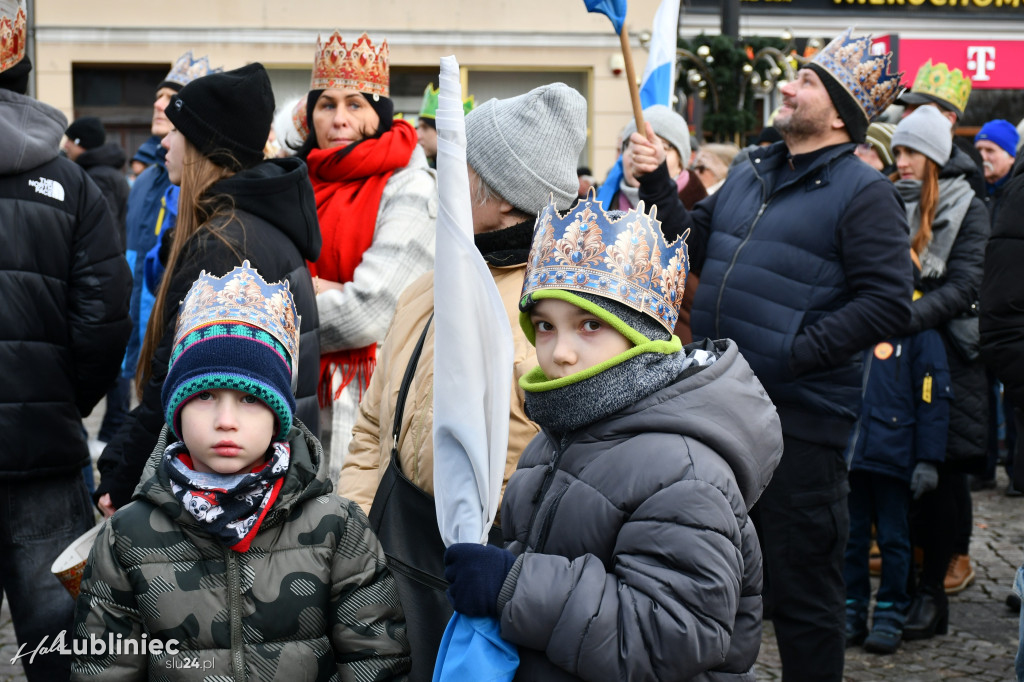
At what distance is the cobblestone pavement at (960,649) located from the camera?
186 inches

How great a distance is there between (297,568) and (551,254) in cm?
87

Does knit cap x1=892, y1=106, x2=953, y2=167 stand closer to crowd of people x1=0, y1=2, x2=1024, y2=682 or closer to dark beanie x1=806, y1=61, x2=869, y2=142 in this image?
crowd of people x1=0, y1=2, x2=1024, y2=682

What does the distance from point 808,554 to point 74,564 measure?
223 cm

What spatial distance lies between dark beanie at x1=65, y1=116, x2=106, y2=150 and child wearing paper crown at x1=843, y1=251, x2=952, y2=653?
22.4ft

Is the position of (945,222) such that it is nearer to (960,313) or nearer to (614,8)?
(960,313)

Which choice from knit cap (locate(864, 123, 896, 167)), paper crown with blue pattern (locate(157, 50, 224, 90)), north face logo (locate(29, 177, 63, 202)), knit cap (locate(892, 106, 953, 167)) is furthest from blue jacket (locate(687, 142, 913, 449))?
paper crown with blue pattern (locate(157, 50, 224, 90))

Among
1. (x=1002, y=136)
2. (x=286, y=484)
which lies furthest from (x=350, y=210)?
(x=1002, y=136)

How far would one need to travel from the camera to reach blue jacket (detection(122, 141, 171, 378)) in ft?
23.5

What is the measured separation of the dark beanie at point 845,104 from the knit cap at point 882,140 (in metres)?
2.37

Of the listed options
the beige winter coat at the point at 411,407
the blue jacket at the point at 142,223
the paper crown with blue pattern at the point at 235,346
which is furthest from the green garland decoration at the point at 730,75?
the paper crown with blue pattern at the point at 235,346

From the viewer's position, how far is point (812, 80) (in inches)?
160

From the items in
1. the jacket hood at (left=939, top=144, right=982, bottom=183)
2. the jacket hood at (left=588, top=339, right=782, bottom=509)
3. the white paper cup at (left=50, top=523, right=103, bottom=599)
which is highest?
the jacket hood at (left=939, top=144, right=982, bottom=183)

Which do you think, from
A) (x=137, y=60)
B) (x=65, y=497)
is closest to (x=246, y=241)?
(x=65, y=497)

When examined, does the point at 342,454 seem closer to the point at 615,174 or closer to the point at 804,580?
the point at 804,580
